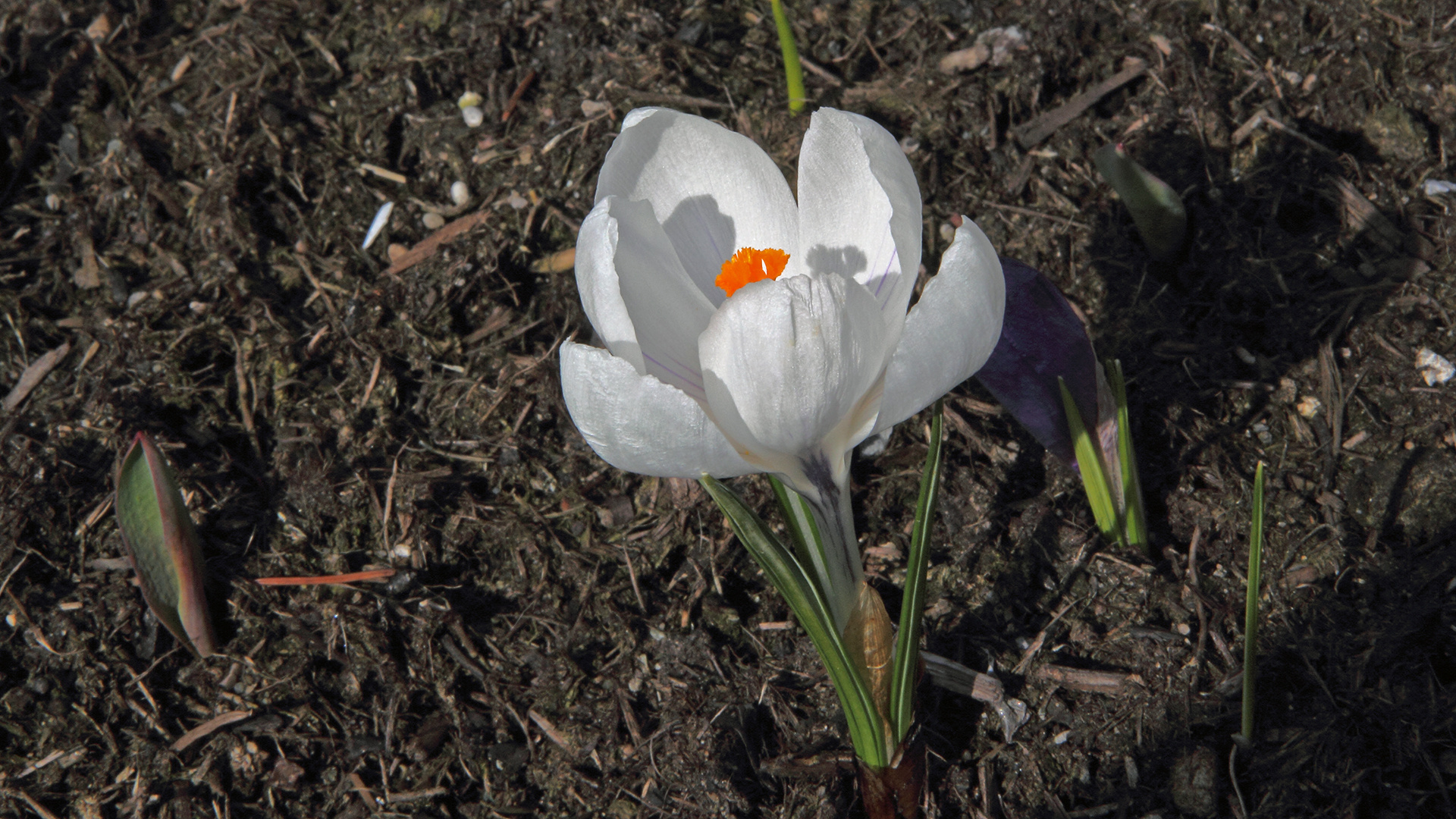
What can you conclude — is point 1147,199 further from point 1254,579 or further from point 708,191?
point 708,191

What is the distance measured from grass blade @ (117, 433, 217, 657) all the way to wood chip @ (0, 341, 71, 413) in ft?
1.78

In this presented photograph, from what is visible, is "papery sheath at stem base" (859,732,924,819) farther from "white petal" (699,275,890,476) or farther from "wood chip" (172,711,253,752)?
"wood chip" (172,711,253,752)

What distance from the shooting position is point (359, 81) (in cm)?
214

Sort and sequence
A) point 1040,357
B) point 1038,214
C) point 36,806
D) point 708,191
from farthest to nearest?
point 1038,214 < point 36,806 < point 1040,357 < point 708,191

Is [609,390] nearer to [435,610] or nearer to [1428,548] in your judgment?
[435,610]

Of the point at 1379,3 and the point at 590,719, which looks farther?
the point at 1379,3

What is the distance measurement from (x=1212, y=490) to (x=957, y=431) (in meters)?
0.43

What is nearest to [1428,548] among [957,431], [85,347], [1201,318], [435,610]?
[1201,318]

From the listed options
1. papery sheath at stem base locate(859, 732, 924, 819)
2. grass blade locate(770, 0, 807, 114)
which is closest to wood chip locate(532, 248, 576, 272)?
grass blade locate(770, 0, 807, 114)

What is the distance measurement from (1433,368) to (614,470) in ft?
4.76

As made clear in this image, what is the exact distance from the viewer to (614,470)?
5.72ft

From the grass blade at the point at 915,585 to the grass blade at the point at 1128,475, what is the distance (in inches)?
13.4

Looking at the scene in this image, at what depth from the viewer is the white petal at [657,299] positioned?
115 centimetres

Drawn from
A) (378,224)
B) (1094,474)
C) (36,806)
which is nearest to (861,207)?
(1094,474)
